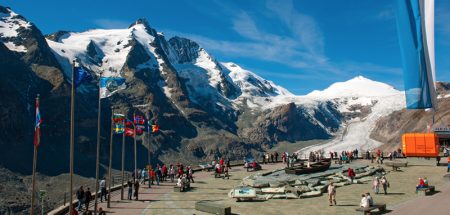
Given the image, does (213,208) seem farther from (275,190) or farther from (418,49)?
(418,49)

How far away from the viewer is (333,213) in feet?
85.0

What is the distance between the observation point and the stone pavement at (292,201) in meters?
26.8

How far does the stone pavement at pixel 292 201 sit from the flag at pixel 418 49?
818cm

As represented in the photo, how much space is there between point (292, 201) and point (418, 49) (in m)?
16.6

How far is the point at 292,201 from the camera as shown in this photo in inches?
1220

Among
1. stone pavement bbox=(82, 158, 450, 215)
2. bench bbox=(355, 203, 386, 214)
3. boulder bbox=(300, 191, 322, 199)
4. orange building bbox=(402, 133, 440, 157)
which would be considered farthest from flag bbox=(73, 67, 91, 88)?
orange building bbox=(402, 133, 440, 157)

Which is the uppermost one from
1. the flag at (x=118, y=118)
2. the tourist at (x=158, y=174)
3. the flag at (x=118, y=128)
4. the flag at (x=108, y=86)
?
the flag at (x=108, y=86)

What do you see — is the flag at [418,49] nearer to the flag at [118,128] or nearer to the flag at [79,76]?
the flag at [79,76]

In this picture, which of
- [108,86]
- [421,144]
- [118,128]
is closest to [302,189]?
[118,128]

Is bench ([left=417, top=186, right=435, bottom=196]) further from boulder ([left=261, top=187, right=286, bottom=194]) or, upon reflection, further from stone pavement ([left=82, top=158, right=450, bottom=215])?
boulder ([left=261, top=187, right=286, bottom=194])

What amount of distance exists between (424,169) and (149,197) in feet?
96.1

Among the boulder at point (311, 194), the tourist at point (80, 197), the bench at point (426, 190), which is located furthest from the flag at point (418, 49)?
the tourist at point (80, 197)

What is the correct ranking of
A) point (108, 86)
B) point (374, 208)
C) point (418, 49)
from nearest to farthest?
point (418, 49)
point (374, 208)
point (108, 86)

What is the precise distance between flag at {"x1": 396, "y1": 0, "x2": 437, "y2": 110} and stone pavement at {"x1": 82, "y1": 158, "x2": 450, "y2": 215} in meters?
8.18
